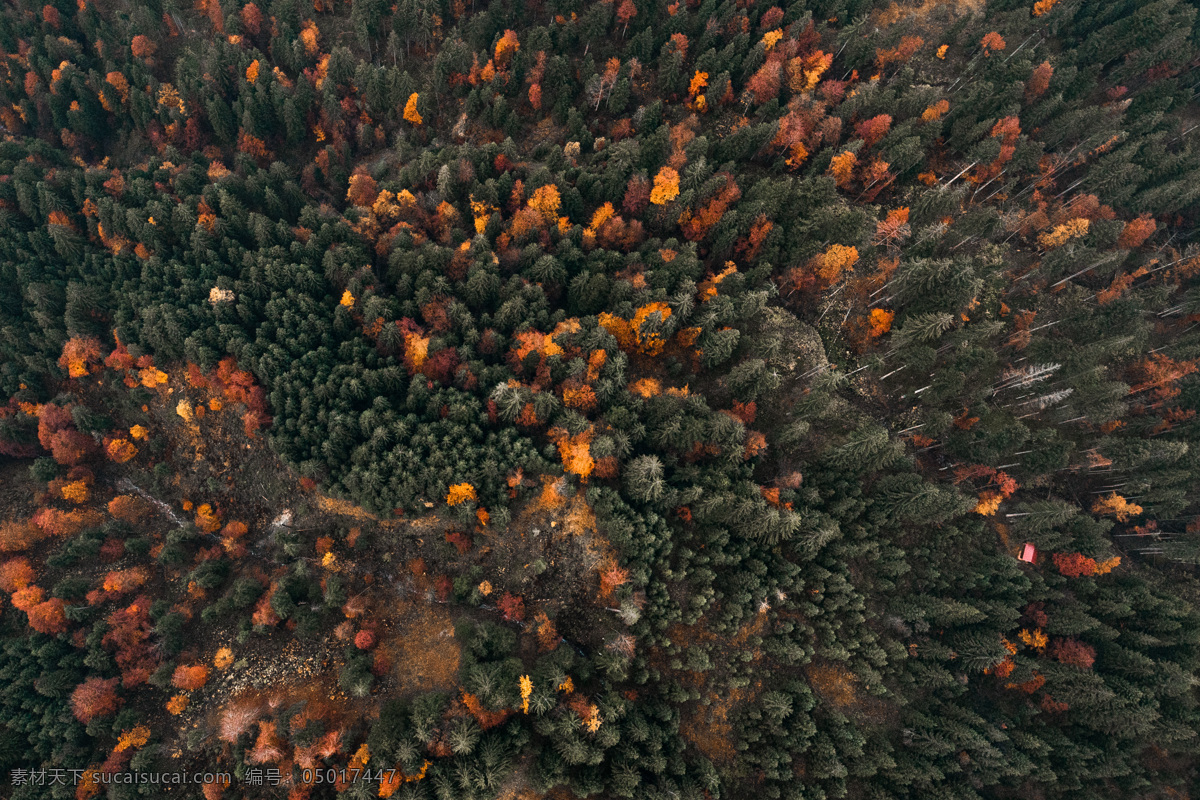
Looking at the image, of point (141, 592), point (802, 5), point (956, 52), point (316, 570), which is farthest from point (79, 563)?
point (956, 52)

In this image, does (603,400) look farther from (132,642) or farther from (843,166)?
(132,642)

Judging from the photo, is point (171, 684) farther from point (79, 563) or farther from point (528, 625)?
point (528, 625)

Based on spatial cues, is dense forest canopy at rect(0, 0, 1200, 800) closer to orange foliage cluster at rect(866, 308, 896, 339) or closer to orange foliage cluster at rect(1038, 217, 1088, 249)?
orange foliage cluster at rect(1038, 217, 1088, 249)

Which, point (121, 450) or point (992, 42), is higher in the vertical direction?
point (992, 42)

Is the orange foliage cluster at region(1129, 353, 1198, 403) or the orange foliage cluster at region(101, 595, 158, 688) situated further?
the orange foliage cluster at region(1129, 353, 1198, 403)

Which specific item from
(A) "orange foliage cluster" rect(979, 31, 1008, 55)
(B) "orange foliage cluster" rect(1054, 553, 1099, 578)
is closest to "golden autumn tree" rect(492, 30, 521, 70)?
(A) "orange foliage cluster" rect(979, 31, 1008, 55)

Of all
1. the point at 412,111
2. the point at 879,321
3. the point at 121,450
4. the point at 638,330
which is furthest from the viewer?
the point at 412,111

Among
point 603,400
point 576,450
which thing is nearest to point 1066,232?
point 603,400

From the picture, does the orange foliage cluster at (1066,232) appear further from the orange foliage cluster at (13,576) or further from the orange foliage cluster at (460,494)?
the orange foliage cluster at (13,576)
